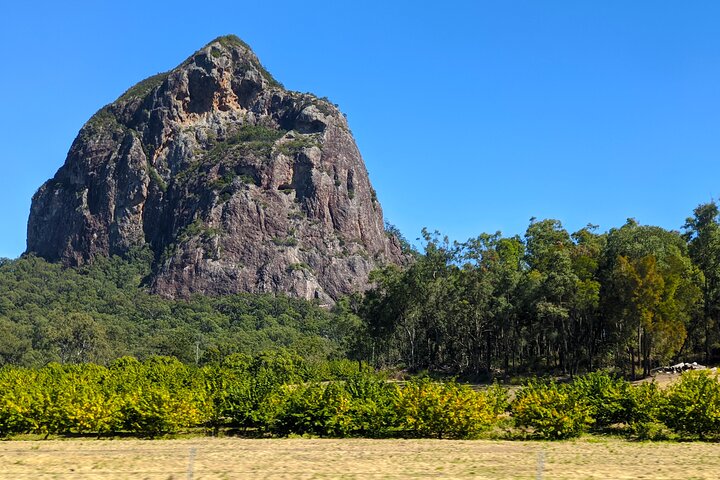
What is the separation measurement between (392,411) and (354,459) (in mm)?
5645

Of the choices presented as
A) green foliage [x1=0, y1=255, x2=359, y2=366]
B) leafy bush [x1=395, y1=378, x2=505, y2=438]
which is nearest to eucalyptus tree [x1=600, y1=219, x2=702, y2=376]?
leafy bush [x1=395, y1=378, x2=505, y2=438]

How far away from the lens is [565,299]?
43969 mm

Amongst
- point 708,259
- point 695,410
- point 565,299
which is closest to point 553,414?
point 695,410

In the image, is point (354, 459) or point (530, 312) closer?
point (354, 459)

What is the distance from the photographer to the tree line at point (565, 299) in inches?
1527

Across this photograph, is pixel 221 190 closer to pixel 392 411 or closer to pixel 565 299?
pixel 565 299

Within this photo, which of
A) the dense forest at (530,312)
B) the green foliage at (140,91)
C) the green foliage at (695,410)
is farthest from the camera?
the green foliage at (140,91)

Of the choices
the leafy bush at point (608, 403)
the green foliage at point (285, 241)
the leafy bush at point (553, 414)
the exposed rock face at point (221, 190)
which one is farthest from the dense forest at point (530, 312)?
the green foliage at point (285, 241)

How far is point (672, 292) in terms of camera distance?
122 feet

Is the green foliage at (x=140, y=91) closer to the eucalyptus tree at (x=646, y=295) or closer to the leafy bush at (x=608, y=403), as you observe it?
the eucalyptus tree at (x=646, y=295)

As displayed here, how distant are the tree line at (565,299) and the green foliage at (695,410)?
56.9ft

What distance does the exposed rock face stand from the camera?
481 feet

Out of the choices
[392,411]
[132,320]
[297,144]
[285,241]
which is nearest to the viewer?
[392,411]

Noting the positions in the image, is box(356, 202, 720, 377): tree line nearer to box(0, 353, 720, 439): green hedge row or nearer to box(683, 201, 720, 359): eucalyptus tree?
box(683, 201, 720, 359): eucalyptus tree
